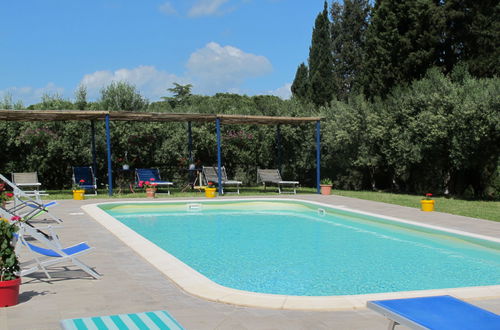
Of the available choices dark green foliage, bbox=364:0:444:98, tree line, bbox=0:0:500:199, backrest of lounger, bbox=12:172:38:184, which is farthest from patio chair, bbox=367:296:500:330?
dark green foliage, bbox=364:0:444:98

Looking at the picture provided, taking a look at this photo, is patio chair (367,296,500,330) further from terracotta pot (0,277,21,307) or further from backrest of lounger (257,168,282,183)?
backrest of lounger (257,168,282,183)

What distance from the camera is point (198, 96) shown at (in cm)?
4088

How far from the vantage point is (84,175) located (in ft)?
50.6

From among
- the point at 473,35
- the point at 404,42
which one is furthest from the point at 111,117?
the point at 473,35

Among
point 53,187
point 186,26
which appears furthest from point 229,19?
point 53,187

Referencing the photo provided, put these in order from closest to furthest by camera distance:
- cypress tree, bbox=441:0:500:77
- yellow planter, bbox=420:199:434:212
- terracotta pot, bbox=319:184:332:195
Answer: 1. yellow planter, bbox=420:199:434:212
2. terracotta pot, bbox=319:184:332:195
3. cypress tree, bbox=441:0:500:77

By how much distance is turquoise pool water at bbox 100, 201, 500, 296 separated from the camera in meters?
6.07

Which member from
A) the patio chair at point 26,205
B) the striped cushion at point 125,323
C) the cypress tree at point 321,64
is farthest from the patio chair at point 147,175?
the cypress tree at point 321,64

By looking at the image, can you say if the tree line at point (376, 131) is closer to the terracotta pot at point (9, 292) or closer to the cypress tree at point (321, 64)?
the cypress tree at point (321, 64)

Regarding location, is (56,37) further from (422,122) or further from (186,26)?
(422,122)

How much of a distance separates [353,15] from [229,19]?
14.9 metres

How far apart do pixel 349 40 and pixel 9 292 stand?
32.5m

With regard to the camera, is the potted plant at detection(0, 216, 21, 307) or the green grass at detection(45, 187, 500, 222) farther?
the green grass at detection(45, 187, 500, 222)

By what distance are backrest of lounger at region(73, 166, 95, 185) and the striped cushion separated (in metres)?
12.5
